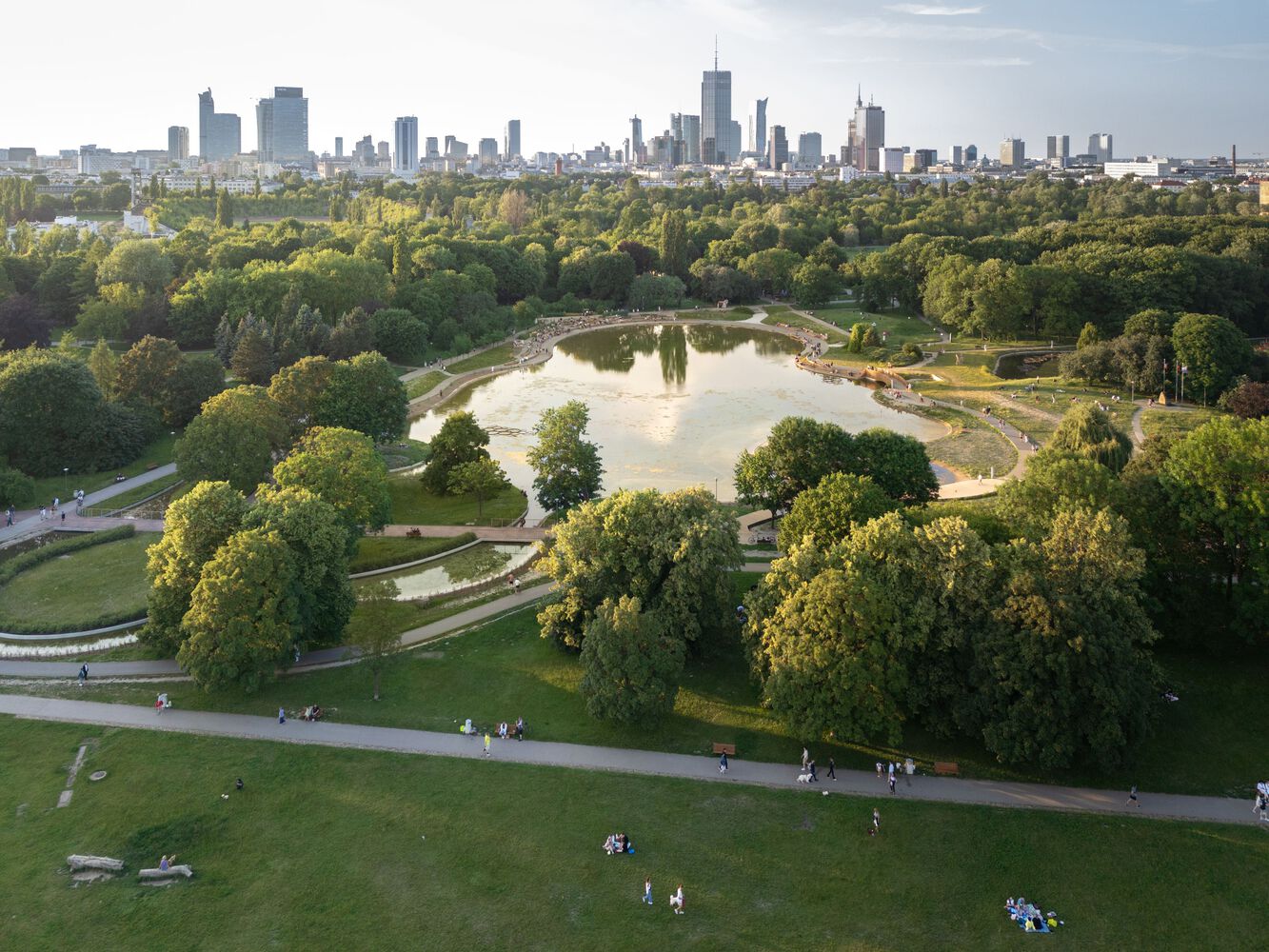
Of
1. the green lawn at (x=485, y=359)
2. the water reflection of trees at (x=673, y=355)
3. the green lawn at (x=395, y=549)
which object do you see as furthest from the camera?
the green lawn at (x=485, y=359)

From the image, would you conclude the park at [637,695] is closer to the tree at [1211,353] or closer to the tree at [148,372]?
the tree at [148,372]

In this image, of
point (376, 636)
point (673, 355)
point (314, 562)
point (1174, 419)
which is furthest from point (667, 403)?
point (376, 636)

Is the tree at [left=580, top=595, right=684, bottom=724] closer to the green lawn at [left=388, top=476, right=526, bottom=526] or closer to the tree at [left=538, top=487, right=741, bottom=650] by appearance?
the tree at [left=538, top=487, right=741, bottom=650]

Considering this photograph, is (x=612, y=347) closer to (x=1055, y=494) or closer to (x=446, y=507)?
(x=446, y=507)

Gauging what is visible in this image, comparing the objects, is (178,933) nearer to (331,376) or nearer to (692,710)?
(692,710)

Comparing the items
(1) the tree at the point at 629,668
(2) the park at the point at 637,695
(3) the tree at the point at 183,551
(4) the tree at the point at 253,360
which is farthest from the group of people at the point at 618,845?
(4) the tree at the point at 253,360

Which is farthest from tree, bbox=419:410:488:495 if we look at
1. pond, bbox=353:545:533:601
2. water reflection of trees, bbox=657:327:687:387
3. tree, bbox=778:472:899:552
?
water reflection of trees, bbox=657:327:687:387

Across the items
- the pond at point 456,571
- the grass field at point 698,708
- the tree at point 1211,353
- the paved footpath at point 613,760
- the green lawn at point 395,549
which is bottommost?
the paved footpath at point 613,760
